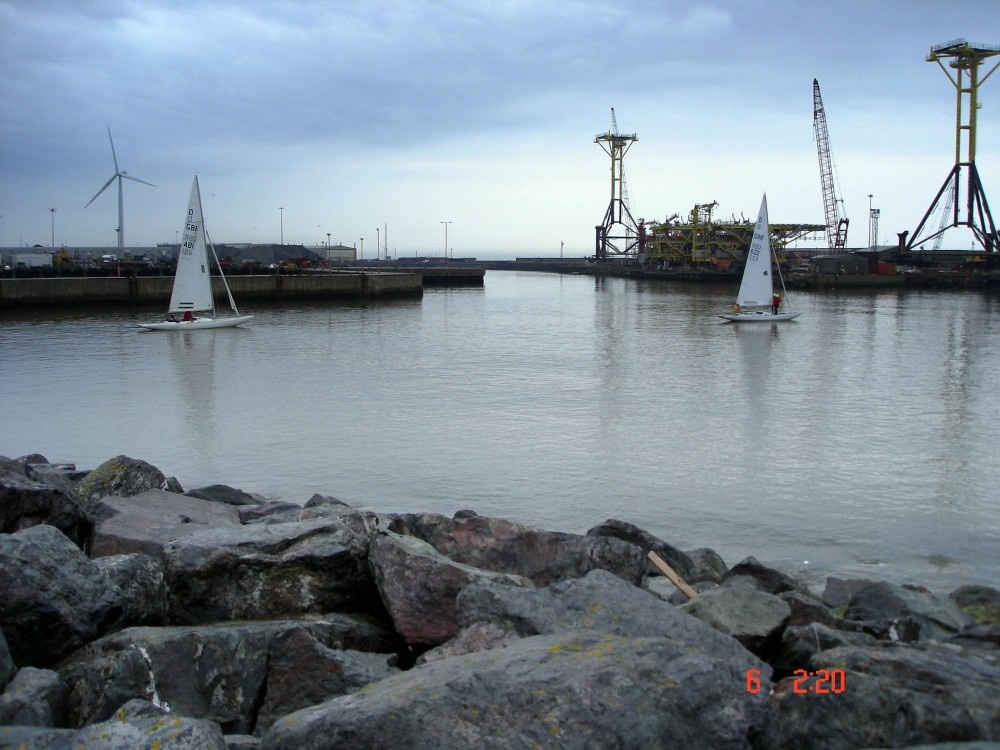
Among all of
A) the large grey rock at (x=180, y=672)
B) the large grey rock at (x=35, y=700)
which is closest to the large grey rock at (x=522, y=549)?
the large grey rock at (x=180, y=672)

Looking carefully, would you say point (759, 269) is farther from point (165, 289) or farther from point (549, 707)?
point (549, 707)

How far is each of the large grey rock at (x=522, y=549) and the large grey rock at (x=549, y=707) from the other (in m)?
2.61

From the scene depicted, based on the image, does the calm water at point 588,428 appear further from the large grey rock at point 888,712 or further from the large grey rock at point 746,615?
the large grey rock at point 888,712

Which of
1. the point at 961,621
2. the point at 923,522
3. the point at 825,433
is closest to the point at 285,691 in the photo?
the point at 961,621

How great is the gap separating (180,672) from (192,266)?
35247mm

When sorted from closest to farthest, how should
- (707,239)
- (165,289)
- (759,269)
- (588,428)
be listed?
(588,428)
(759,269)
(165,289)
(707,239)

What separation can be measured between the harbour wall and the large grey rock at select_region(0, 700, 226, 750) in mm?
48549

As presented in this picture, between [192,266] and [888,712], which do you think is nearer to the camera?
[888,712]

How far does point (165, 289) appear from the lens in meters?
51.0
